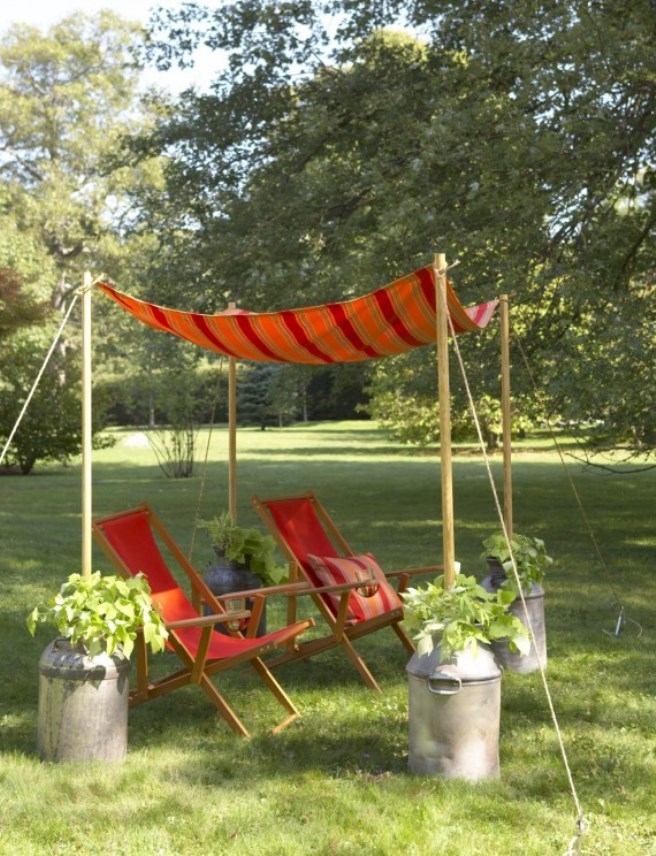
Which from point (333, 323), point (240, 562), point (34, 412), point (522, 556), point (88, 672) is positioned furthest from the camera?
point (34, 412)

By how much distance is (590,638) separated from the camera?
6.07 metres

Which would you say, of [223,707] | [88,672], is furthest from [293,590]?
[88,672]

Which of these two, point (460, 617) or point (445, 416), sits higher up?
point (445, 416)

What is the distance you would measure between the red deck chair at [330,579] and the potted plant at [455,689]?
1148 mm

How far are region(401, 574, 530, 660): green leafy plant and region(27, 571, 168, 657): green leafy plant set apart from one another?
0.96m

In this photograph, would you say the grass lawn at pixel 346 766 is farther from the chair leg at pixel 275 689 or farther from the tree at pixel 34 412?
the tree at pixel 34 412

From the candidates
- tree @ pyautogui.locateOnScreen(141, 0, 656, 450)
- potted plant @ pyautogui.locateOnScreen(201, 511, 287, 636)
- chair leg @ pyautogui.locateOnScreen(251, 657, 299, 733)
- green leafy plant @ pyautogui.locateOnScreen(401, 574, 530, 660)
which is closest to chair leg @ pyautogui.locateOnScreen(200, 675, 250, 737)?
chair leg @ pyautogui.locateOnScreen(251, 657, 299, 733)

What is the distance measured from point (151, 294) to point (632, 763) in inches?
367

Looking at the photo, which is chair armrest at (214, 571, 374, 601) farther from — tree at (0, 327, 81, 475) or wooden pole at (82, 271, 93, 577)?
tree at (0, 327, 81, 475)

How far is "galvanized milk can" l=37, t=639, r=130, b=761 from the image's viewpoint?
152 inches

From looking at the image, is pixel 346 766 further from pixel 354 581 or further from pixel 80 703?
pixel 354 581

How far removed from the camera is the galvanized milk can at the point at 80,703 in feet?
12.6

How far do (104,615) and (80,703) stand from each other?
0.32 m

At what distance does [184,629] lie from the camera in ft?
15.1
